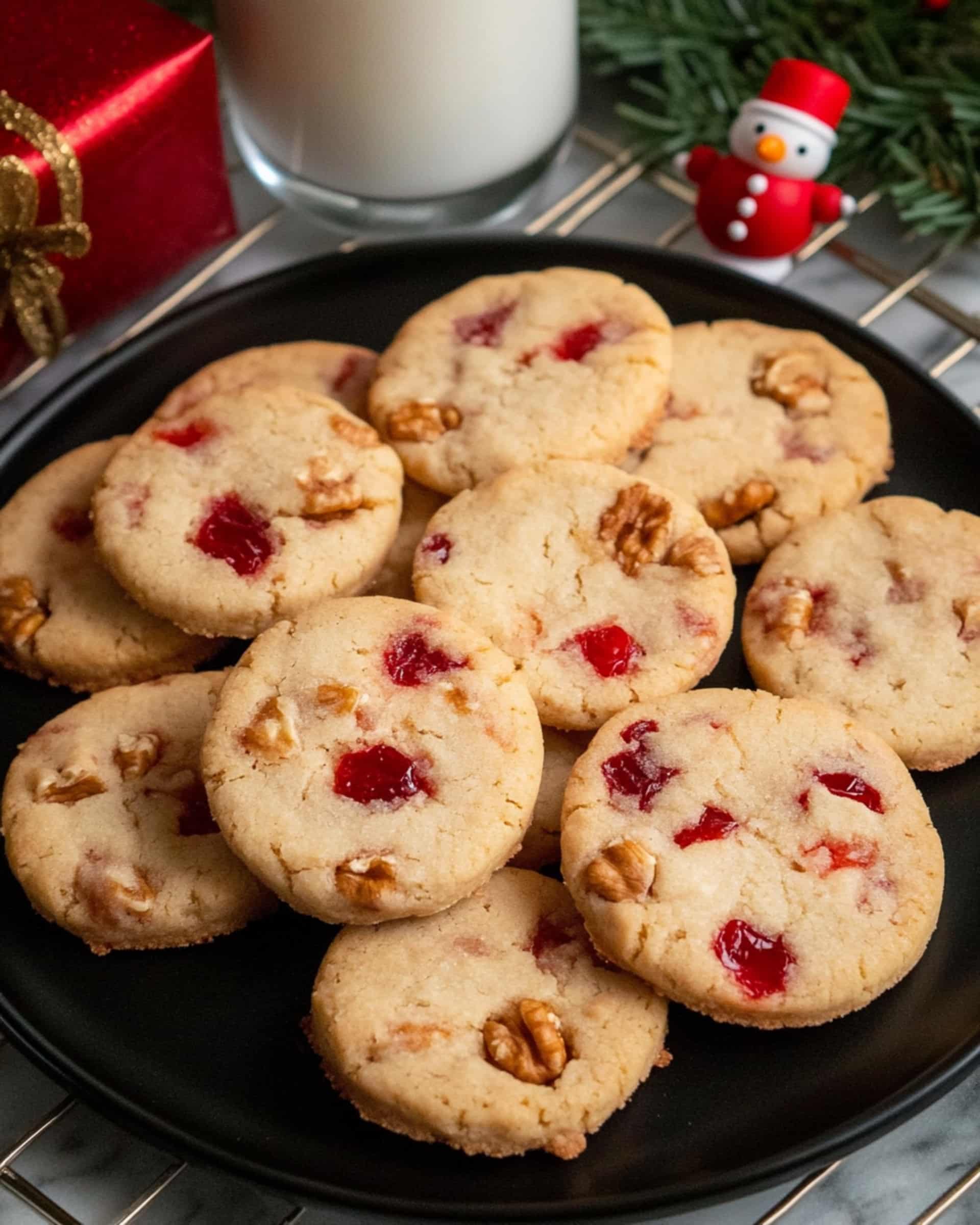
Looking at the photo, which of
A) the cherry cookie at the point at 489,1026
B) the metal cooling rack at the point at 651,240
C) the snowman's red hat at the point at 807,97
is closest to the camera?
the cherry cookie at the point at 489,1026

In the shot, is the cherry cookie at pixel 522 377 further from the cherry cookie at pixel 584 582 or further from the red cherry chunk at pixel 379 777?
the red cherry chunk at pixel 379 777

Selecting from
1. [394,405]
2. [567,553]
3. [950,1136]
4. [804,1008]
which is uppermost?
[394,405]

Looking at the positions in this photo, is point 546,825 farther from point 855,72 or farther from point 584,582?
point 855,72

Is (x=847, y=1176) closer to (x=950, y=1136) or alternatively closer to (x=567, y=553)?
(x=950, y=1136)

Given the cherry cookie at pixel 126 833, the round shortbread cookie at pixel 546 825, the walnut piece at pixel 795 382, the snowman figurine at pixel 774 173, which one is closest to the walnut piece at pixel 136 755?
the cherry cookie at pixel 126 833

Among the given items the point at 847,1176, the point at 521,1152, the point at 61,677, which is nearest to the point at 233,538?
the point at 61,677

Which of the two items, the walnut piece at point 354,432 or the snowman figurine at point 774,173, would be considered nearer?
the walnut piece at point 354,432

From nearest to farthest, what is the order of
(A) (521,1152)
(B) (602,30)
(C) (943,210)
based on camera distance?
(A) (521,1152), (C) (943,210), (B) (602,30)
